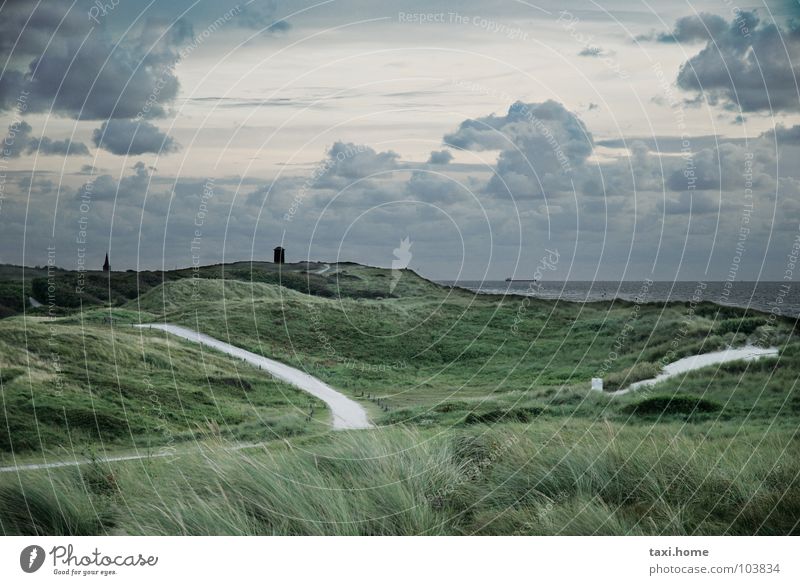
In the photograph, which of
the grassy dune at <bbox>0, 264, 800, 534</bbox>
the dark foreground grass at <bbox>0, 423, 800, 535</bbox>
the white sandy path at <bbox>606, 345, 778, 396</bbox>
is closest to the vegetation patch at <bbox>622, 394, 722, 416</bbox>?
the grassy dune at <bbox>0, 264, 800, 534</bbox>

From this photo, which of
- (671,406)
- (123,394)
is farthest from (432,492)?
(123,394)

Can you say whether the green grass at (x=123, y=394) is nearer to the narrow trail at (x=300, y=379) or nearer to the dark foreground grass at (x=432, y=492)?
the narrow trail at (x=300, y=379)

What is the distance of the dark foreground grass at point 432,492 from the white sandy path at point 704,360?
26.1ft

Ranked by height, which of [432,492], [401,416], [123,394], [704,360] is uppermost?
[432,492]

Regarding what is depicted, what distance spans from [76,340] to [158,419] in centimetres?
470

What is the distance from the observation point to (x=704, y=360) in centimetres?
1792

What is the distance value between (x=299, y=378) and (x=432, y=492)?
40.8ft

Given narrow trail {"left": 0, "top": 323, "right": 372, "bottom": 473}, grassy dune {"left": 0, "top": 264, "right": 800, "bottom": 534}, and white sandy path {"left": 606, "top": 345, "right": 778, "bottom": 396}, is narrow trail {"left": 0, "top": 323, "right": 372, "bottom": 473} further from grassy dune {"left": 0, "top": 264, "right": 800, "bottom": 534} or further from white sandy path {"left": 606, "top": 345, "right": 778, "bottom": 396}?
white sandy path {"left": 606, "top": 345, "right": 778, "bottom": 396}

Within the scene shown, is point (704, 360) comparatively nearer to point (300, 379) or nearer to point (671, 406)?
point (671, 406)

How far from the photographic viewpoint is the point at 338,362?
73.3 ft

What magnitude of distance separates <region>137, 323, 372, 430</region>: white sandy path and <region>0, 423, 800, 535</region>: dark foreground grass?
626 cm

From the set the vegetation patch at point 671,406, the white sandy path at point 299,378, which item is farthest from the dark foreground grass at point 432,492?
the white sandy path at point 299,378

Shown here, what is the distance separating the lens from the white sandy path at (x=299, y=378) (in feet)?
52.0
